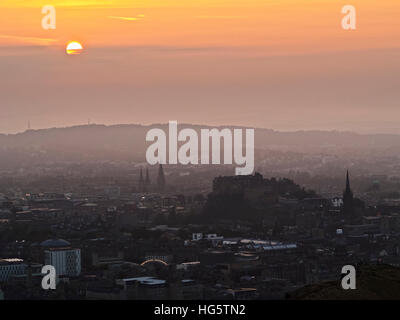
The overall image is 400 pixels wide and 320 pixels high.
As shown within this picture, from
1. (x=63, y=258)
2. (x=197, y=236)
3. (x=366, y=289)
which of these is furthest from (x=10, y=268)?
(x=366, y=289)

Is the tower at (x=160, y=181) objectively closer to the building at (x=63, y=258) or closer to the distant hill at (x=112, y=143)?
the distant hill at (x=112, y=143)

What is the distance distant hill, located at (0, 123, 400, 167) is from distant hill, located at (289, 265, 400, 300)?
288 ft

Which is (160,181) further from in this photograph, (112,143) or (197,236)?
(197,236)

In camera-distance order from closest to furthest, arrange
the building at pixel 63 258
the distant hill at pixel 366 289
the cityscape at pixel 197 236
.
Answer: the distant hill at pixel 366 289, the cityscape at pixel 197 236, the building at pixel 63 258

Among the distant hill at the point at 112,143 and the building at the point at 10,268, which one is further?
the distant hill at the point at 112,143

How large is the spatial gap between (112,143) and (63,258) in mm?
73286

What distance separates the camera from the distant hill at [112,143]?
4264 inches

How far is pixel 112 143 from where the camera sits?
117m

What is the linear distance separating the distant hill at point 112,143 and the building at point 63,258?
51.8 metres

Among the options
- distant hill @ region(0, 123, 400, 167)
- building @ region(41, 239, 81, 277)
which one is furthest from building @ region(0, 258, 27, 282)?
distant hill @ region(0, 123, 400, 167)

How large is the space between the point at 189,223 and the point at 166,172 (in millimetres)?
41239

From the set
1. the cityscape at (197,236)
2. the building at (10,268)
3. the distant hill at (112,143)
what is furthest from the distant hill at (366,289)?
the distant hill at (112,143)

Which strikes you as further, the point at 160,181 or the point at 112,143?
the point at 112,143

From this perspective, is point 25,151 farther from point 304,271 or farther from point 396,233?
point 304,271
